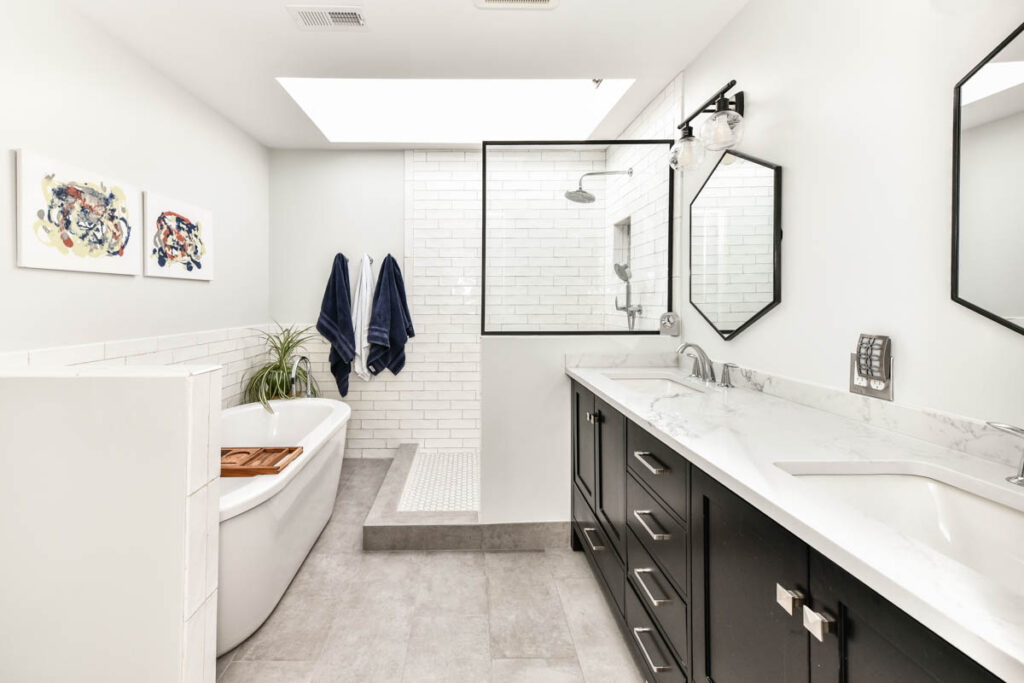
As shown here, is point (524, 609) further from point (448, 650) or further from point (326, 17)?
point (326, 17)

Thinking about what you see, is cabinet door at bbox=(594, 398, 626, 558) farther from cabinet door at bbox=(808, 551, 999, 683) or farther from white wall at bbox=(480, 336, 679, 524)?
cabinet door at bbox=(808, 551, 999, 683)

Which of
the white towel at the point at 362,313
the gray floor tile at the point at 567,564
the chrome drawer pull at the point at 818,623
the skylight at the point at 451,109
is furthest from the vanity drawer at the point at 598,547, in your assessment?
the skylight at the point at 451,109

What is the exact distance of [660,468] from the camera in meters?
1.38

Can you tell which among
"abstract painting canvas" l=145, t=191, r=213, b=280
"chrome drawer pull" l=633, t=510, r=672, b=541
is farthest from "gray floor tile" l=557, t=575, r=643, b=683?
"abstract painting canvas" l=145, t=191, r=213, b=280

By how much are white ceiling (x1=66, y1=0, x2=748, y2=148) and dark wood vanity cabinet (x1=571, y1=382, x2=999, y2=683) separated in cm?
169

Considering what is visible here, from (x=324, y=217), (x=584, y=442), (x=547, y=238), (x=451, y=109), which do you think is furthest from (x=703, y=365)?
(x=324, y=217)

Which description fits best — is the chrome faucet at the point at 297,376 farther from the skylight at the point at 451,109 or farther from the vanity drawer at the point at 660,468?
the vanity drawer at the point at 660,468

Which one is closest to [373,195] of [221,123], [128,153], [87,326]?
[221,123]

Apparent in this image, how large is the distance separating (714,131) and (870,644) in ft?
5.59

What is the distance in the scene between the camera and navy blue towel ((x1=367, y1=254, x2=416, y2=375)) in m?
3.80

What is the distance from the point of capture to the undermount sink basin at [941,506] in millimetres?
832

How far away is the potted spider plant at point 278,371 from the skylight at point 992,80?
3682 mm

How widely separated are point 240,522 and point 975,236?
7.60 feet

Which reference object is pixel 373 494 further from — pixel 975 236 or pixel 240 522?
pixel 975 236
